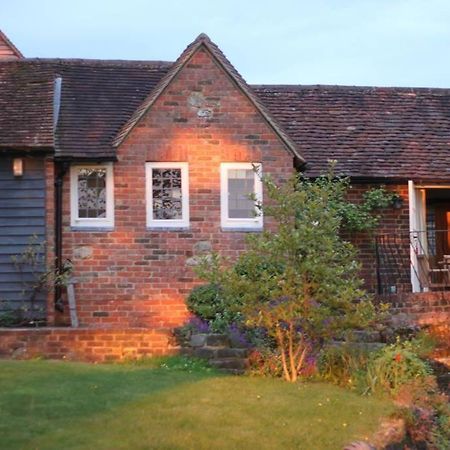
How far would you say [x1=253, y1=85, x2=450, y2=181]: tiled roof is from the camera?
17.1m

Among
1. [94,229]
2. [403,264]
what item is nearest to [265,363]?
[94,229]

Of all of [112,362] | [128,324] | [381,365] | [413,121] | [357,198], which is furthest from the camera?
[413,121]

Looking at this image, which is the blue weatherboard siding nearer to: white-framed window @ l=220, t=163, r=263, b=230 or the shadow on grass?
the shadow on grass

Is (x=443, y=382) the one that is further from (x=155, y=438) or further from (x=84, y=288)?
(x=84, y=288)

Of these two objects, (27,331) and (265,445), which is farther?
(27,331)

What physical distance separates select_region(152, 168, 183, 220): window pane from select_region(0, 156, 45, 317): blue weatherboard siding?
204 cm

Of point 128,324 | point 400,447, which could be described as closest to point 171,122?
point 128,324

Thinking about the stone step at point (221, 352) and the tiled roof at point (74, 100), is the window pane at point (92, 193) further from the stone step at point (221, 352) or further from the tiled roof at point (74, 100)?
the stone step at point (221, 352)

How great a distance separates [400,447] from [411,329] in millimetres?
5208

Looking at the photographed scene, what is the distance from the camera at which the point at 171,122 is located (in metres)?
14.8

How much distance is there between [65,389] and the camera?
9.24m

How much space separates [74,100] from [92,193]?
8.07 feet

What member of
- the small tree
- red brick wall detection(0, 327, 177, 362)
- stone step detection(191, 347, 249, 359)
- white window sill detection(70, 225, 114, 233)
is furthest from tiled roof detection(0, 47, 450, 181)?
the small tree

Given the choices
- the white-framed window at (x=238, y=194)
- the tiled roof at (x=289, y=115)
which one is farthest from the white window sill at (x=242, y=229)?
the tiled roof at (x=289, y=115)
